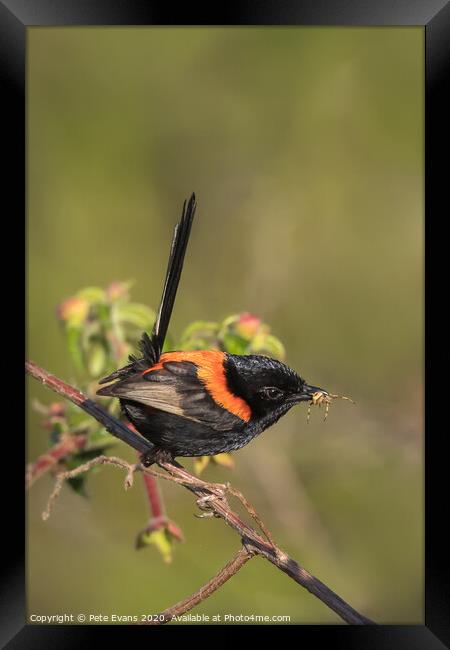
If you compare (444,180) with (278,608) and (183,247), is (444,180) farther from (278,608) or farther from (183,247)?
(278,608)

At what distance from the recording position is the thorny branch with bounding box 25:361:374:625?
1931 millimetres

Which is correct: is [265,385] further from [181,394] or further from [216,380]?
[181,394]

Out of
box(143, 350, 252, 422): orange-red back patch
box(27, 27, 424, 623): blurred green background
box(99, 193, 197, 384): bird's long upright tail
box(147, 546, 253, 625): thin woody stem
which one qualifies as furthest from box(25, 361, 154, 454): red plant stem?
box(27, 27, 424, 623): blurred green background

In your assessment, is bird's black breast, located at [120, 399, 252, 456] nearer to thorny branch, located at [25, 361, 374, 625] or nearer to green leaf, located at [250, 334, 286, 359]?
thorny branch, located at [25, 361, 374, 625]

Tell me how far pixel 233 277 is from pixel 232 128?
1.25 meters

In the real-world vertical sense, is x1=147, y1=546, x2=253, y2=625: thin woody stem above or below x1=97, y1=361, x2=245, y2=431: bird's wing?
below

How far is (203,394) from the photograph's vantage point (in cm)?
245

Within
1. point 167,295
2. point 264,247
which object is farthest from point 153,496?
point 264,247

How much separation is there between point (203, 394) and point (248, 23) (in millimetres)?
1384

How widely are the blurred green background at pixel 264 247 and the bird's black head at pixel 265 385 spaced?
5.24ft

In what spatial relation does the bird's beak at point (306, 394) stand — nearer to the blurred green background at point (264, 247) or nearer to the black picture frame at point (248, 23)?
the black picture frame at point (248, 23)

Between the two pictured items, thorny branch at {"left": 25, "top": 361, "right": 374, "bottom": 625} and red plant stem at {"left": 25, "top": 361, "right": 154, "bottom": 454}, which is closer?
thorny branch at {"left": 25, "top": 361, "right": 374, "bottom": 625}

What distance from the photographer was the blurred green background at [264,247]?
4129mm

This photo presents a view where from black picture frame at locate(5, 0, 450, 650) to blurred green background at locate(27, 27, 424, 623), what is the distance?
3.29 ft
